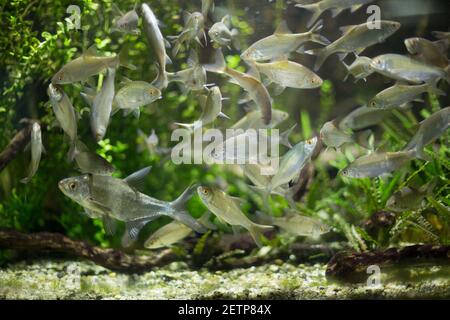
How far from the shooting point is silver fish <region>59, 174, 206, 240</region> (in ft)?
10.1

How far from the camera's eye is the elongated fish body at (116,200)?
10.1 ft

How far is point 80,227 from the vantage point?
5.07 metres

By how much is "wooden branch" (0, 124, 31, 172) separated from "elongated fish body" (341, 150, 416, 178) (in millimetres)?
2861

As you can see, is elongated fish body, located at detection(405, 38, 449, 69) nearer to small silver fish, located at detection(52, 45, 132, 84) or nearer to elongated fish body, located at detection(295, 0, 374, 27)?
elongated fish body, located at detection(295, 0, 374, 27)

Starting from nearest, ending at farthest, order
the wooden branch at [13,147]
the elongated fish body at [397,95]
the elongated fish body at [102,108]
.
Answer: the elongated fish body at [102,108] < the elongated fish body at [397,95] < the wooden branch at [13,147]

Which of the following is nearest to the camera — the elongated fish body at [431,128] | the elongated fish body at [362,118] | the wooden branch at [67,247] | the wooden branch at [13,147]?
the elongated fish body at [431,128]

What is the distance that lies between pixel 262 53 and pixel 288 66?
0.22 m

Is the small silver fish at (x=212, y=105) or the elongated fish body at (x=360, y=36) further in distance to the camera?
the elongated fish body at (x=360, y=36)

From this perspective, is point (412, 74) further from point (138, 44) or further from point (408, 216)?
point (138, 44)

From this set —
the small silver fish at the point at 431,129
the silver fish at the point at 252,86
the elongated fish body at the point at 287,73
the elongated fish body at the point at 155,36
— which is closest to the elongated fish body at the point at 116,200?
the silver fish at the point at 252,86

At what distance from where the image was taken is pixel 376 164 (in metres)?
3.33

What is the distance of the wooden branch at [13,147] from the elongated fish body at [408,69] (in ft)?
10.2

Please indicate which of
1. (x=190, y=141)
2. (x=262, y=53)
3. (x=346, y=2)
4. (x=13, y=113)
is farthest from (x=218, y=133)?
(x=13, y=113)

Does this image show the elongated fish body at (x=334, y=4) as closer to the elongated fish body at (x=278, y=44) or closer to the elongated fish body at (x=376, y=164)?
the elongated fish body at (x=278, y=44)
